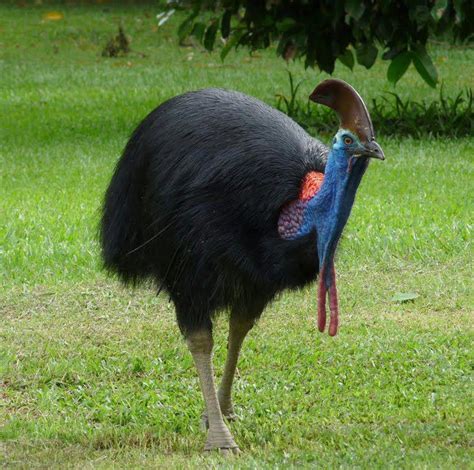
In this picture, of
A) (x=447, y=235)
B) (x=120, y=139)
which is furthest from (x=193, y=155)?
(x=120, y=139)

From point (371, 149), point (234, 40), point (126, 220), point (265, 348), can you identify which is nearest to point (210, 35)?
point (234, 40)

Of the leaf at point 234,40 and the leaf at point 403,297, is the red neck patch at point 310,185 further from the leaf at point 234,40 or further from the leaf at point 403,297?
the leaf at point 234,40

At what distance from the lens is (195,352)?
4363 mm

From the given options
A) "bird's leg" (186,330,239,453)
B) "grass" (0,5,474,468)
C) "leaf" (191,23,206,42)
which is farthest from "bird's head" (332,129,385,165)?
"leaf" (191,23,206,42)

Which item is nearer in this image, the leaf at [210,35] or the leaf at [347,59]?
the leaf at [347,59]

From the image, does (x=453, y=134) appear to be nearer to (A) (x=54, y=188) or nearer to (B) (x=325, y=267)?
(A) (x=54, y=188)

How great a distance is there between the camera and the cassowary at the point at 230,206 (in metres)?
3.81

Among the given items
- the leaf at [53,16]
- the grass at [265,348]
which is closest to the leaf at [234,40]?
the grass at [265,348]

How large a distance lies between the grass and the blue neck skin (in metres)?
0.80

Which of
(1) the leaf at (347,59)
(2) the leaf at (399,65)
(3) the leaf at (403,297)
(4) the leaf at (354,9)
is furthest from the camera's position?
(1) the leaf at (347,59)

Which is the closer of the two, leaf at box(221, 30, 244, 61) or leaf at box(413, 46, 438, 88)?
leaf at box(413, 46, 438, 88)

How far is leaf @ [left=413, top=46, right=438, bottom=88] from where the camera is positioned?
30.3 feet

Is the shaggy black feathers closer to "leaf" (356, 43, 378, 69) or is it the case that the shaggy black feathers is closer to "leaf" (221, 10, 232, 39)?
"leaf" (356, 43, 378, 69)

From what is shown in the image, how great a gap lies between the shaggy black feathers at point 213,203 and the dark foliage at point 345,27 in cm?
491
